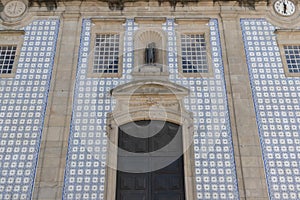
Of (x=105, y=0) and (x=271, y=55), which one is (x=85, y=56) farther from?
(x=271, y=55)

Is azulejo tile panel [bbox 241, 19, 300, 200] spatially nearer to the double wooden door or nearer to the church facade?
the church facade

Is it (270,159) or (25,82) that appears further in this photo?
(25,82)

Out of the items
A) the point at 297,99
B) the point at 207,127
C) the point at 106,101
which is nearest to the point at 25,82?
the point at 106,101

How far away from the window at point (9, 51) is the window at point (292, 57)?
6.98m

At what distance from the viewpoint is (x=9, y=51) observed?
10.5 meters

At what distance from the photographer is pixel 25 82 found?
991 centimetres

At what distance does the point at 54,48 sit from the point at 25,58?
779mm

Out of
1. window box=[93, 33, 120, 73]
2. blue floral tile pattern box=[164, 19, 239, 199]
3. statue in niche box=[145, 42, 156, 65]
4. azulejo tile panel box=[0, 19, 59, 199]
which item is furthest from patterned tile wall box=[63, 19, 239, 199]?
azulejo tile panel box=[0, 19, 59, 199]

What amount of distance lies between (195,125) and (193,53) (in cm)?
222

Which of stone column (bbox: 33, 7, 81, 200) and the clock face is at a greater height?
the clock face

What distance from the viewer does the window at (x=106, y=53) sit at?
10273 millimetres

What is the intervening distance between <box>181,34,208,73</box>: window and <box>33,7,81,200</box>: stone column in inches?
111

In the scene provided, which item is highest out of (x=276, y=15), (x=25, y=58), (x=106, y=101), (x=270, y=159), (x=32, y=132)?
(x=276, y=15)

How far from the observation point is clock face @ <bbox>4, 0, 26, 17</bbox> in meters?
11.0
